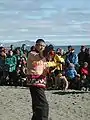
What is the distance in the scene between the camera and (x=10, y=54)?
62.2ft

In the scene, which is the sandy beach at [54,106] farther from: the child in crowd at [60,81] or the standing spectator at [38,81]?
the standing spectator at [38,81]

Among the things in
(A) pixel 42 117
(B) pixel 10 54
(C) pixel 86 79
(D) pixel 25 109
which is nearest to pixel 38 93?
(A) pixel 42 117

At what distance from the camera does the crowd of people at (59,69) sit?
54.7 ft

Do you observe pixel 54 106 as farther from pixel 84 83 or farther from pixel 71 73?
pixel 71 73

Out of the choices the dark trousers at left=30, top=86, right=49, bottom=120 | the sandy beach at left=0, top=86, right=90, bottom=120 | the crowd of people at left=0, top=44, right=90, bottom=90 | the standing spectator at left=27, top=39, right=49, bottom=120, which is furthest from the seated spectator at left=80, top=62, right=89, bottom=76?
the dark trousers at left=30, top=86, right=49, bottom=120

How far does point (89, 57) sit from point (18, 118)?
24.7 feet

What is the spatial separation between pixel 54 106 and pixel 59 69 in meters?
4.87

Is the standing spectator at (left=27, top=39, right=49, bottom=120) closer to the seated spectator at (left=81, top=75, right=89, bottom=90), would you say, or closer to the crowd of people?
the crowd of people

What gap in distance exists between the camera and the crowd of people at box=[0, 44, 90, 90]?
16672mm

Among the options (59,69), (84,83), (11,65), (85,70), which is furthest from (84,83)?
(11,65)

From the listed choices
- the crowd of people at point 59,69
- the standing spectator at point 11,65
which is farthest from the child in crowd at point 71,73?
the standing spectator at point 11,65

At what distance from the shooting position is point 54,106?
12.0 metres

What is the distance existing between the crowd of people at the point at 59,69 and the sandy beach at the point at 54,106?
1.43 metres

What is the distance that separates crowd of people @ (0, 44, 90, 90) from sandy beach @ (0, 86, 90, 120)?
1.43 metres
